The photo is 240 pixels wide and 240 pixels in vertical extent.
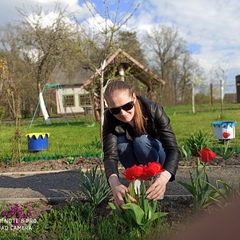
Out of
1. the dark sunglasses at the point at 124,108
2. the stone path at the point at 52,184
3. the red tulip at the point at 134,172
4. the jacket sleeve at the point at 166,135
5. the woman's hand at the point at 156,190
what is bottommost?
the stone path at the point at 52,184

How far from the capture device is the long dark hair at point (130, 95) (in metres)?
2.29

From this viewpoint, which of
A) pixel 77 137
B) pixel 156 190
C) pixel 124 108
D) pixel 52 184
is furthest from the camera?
pixel 77 137

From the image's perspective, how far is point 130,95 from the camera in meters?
2.34

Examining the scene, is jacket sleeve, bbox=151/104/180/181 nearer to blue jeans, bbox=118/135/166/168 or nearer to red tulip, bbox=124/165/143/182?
blue jeans, bbox=118/135/166/168

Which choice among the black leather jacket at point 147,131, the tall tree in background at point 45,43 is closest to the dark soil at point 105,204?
the black leather jacket at point 147,131

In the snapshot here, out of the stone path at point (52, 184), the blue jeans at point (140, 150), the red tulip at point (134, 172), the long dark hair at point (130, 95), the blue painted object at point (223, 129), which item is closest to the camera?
the red tulip at point (134, 172)

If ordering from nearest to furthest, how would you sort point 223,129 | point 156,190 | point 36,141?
point 156,190 → point 223,129 → point 36,141

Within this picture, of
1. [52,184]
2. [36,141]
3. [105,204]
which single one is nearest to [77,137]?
[36,141]

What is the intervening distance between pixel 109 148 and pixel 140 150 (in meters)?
0.28

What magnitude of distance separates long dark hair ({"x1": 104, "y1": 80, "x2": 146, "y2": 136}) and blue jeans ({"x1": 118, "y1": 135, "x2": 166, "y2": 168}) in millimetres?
85

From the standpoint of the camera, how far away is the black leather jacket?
95.2 inches

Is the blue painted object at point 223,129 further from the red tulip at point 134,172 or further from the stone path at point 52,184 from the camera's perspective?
the red tulip at point 134,172

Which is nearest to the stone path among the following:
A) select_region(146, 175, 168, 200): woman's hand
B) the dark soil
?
the dark soil

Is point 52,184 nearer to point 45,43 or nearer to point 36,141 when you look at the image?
point 36,141
